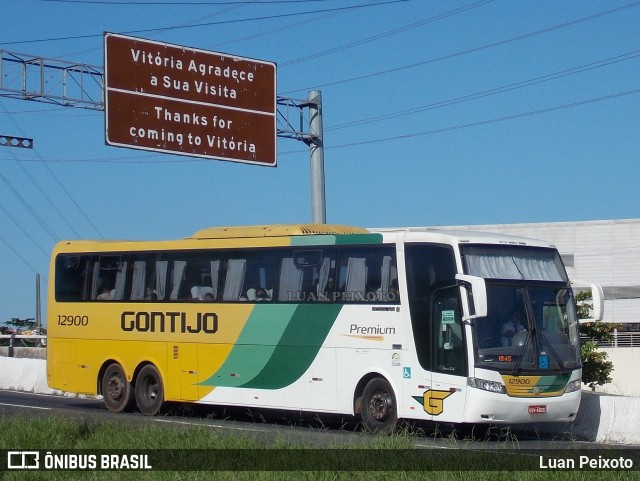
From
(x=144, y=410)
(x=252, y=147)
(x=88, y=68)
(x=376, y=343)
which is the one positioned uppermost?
(x=88, y=68)

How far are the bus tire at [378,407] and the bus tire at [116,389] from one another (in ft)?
20.9

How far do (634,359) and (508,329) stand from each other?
18301mm

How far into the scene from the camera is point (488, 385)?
56.9ft

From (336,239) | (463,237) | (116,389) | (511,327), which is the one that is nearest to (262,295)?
(336,239)

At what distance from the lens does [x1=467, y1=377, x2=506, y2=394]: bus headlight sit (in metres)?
17.3

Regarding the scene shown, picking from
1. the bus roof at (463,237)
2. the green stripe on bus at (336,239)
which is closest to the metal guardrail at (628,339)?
the green stripe on bus at (336,239)

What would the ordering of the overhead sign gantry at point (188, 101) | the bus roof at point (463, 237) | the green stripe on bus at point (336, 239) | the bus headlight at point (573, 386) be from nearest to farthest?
1. the bus headlight at point (573, 386)
2. the bus roof at point (463, 237)
3. the green stripe on bus at point (336, 239)
4. the overhead sign gantry at point (188, 101)

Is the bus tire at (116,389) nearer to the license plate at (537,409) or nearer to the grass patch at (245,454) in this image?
the grass patch at (245,454)

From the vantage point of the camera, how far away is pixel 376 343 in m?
19.0

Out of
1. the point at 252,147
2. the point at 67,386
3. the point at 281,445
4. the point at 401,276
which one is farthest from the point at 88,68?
the point at 281,445

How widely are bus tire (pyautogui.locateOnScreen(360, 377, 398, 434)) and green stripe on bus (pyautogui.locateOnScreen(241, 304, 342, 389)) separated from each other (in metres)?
1.36

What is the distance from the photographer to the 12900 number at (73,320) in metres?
24.4

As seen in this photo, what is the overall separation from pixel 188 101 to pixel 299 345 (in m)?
6.94

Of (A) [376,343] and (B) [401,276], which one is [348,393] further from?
(B) [401,276]
